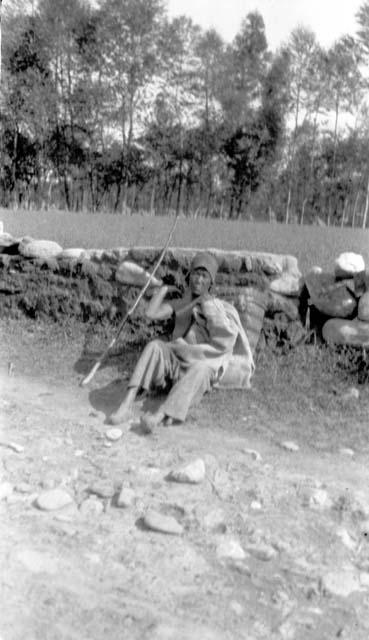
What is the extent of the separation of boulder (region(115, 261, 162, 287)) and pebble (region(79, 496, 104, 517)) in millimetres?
3819

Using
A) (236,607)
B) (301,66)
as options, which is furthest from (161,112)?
(236,607)

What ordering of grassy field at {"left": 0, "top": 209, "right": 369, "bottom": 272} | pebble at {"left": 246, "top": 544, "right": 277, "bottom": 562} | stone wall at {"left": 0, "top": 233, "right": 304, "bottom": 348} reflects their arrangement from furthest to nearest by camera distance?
grassy field at {"left": 0, "top": 209, "right": 369, "bottom": 272} → stone wall at {"left": 0, "top": 233, "right": 304, "bottom": 348} → pebble at {"left": 246, "top": 544, "right": 277, "bottom": 562}

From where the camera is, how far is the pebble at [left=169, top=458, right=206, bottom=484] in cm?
393

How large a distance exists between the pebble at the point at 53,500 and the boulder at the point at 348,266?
3.75 m

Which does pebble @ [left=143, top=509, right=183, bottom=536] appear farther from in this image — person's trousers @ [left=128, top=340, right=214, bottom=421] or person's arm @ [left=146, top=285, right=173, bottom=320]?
person's arm @ [left=146, top=285, right=173, bottom=320]

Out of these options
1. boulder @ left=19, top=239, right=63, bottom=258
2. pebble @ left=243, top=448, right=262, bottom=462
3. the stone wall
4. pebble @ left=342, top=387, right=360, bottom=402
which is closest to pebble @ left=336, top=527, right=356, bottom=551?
pebble @ left=243, top=448, right=262, bottom=462

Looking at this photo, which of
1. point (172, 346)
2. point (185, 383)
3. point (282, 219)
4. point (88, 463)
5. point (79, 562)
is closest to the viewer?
point (79, 562)

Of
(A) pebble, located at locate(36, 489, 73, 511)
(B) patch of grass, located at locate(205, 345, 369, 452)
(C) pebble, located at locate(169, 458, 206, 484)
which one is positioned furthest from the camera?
(B) patch of grass, located at locate(205, 345, 369, 452)

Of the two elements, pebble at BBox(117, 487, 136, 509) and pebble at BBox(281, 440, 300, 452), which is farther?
pebble at BBox(281, 440, 300, 452)

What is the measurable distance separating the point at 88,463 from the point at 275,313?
2.90 metres

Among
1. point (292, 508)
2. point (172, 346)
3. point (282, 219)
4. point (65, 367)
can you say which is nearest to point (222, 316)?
point (172, 346)

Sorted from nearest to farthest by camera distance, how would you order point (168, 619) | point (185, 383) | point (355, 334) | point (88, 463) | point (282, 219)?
1. point (168, 619)
2. point (88, 463)
3. point (185, 383)
4. point (355, 334)
5. point (282, 219)

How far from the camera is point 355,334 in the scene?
20.1 feet

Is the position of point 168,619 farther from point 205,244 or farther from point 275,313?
point 205,244
